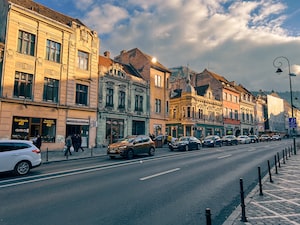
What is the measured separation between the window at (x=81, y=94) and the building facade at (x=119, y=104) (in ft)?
6.08

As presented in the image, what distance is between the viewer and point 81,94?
24.3m

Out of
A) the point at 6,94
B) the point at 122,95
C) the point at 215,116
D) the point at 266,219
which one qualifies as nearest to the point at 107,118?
the point at 122,95

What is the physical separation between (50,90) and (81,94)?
3420mm

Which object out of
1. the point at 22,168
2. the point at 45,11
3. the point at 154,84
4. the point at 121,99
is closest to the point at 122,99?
the point at 121,99

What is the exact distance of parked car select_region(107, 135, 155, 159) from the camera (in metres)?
15.7

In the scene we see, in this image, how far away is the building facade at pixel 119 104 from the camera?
2623 centimetres

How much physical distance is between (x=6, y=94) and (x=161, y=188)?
17.0 meters

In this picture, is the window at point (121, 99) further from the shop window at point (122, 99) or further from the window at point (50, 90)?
the window at point (50, 90)

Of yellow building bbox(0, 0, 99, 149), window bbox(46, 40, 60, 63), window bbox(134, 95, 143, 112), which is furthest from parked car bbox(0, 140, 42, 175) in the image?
window bbox(134, 95, 143, 112)

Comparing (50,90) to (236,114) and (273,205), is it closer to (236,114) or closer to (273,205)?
(273,205)

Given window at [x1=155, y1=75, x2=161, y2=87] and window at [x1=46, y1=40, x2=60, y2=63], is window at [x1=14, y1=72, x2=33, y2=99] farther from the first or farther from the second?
window at [x1=155, y1=75, x2=161, y2=87]

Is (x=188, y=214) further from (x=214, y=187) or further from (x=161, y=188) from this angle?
(x=214, y=187)

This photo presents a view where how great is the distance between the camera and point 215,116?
48781 millimetres

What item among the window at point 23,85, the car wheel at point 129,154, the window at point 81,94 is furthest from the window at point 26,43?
the car wheel at point 129,154
